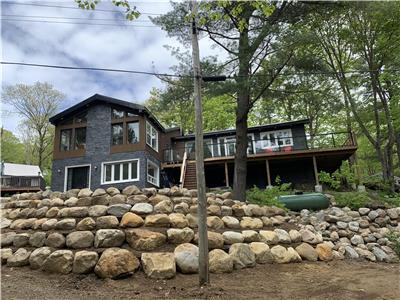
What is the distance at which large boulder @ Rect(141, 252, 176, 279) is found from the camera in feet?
17.5

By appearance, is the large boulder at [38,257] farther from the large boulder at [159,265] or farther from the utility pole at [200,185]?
the utility pole at [200,185]

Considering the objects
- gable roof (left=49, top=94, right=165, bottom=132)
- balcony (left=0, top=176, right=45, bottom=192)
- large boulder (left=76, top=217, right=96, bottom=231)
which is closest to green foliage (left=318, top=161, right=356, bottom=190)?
gable roof (left=49, top=94, right=165, bottom=132)

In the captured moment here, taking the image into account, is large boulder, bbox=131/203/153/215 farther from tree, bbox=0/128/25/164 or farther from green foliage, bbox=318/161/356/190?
tree, bbox=0/128/25/164

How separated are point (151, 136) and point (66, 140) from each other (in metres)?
5.27

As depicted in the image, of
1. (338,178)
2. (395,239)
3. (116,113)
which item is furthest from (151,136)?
(395,239)

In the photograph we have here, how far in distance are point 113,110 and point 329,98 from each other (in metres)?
12.1

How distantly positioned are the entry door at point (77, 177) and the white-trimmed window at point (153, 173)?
353 cm

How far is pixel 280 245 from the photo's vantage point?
724cm

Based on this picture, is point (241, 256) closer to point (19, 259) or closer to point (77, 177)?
point (19, 259)

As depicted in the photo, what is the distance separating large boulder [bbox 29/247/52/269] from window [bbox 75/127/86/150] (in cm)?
1279

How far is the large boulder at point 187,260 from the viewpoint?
18.4 feet

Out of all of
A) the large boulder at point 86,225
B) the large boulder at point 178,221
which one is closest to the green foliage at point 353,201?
the large boulder at point 178,221

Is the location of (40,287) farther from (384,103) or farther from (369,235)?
(384,103)

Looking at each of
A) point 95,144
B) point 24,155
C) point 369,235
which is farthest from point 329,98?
point 24,155
